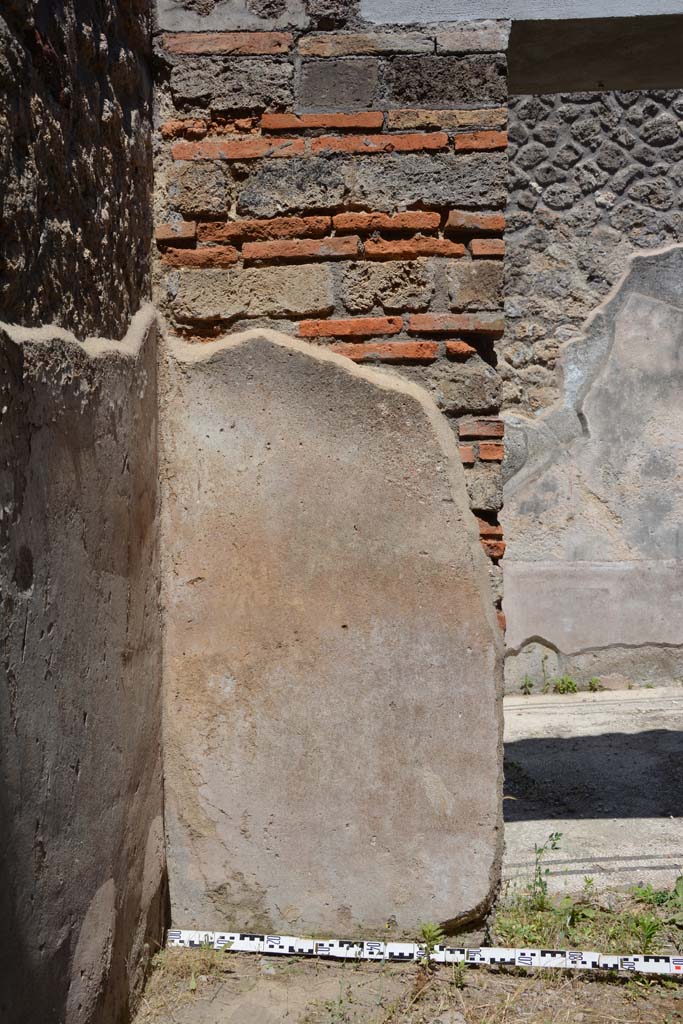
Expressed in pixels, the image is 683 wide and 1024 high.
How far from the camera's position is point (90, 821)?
6.48 feet

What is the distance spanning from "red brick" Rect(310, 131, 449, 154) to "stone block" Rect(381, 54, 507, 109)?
9 centimetres

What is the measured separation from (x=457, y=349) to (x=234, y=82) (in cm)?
94

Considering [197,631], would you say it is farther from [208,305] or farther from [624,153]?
[624,153]

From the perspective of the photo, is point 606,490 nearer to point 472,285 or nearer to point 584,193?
point 584,193

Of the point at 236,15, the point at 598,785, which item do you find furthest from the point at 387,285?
the point at 598,785

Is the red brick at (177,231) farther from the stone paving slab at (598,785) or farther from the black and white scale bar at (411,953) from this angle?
the stone paving slab at (598,785)

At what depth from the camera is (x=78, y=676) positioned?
1.92 meters

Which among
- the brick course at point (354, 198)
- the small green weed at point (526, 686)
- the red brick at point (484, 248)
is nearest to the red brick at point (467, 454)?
the brick course at point (354, 198)

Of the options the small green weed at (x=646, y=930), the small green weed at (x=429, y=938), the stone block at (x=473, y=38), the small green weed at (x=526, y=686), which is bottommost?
the small green weed at (x=526, y=686)

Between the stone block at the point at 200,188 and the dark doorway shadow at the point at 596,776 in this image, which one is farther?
the dark doorway shadow at the point at 596,776

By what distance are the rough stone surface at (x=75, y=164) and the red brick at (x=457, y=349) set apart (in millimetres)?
823

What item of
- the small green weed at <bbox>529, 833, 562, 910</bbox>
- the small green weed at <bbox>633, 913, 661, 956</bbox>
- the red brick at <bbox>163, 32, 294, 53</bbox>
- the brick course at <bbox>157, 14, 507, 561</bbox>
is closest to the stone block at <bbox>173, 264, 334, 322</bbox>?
the brick course at <bbox>157, 14, 507, 561</bbox>

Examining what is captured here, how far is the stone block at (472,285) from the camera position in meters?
2.53

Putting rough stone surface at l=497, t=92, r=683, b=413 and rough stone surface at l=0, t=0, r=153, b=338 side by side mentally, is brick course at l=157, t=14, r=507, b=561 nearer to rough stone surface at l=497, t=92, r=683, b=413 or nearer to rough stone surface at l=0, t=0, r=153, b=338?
rough stone surface at l=0, t=0, r=153, b=338
